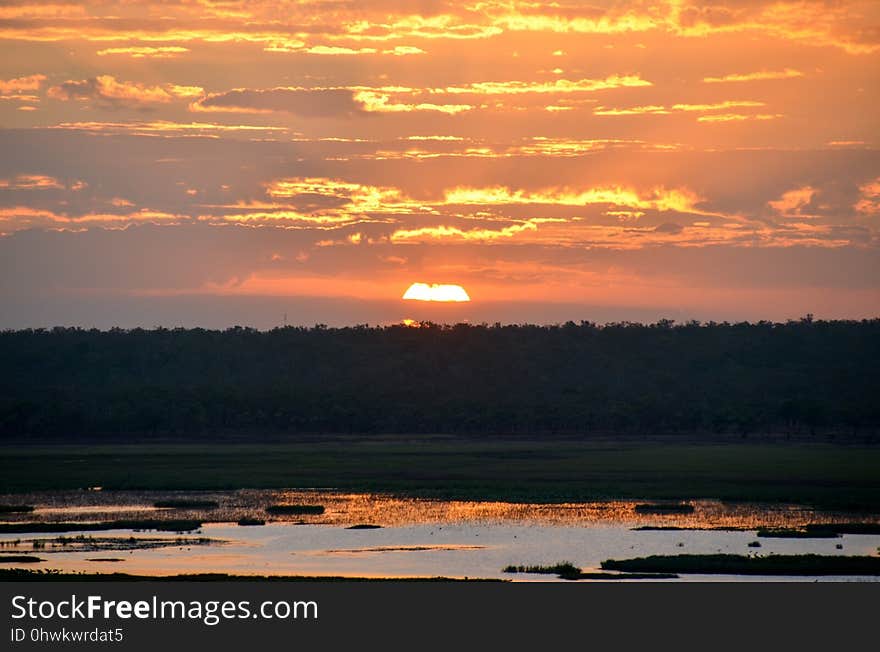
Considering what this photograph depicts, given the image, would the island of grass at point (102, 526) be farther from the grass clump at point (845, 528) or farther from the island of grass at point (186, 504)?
the grass clump at point (845, 528)

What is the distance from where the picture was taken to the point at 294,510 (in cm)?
6894

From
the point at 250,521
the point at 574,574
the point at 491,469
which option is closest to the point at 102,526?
the point at 250,521


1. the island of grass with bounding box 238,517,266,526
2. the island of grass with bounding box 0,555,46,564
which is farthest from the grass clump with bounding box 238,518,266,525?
the island of grass with bounding box 0,555,46,564

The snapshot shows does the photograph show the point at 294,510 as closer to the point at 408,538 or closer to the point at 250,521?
the point at 250,521

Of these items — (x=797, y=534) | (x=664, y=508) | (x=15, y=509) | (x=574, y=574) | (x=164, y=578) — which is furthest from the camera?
(x=664, y=508)

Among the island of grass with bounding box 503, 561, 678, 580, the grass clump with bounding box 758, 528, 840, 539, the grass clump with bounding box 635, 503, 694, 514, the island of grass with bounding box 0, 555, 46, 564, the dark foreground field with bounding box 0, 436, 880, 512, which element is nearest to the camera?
the island of grass with bounding box 503, 561, 678, 580

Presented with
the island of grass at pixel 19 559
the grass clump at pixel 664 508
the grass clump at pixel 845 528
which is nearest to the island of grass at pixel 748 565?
the grass clump at pixel 845 528

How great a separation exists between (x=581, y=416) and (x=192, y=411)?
142ft

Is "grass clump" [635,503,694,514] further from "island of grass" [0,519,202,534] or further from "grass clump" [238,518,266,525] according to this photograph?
"island of grass" [0,519,202,534]

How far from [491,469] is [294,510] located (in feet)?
94.8

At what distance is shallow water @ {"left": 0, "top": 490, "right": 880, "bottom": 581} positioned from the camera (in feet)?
166

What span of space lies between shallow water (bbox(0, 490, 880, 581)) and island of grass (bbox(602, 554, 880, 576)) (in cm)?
90

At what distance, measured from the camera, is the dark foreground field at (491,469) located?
7912cm

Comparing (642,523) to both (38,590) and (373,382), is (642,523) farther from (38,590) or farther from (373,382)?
(373,382)
